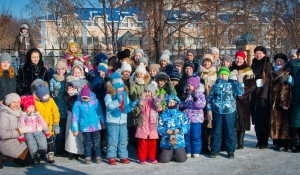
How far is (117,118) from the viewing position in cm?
561

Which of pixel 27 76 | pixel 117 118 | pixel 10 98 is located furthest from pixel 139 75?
pixel 10 98

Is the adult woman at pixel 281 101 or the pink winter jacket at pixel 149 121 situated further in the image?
the adult woman at pixel 281 101

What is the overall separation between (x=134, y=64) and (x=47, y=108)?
2085 millimetres

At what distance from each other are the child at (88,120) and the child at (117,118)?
18 cm

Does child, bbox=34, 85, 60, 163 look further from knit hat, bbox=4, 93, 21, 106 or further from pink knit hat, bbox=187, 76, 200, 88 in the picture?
pink knit hat, bbox=187, 76, 200, 88

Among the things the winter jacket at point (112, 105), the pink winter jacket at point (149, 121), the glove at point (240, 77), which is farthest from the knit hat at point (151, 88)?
the glove at point (240, 77)

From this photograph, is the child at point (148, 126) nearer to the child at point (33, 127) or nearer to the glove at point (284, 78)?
the child at point (33, 127)

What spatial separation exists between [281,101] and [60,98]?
387cm

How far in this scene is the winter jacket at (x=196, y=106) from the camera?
230 inches

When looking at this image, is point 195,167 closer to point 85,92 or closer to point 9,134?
point 85,92

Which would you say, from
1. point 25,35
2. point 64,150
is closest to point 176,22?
point 25,35

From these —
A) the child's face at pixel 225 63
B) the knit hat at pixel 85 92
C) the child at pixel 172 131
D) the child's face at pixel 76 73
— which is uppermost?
the child's face at pixel 225 63

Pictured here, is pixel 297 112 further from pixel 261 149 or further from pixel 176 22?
pixel 176 22

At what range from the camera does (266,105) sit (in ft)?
20.8
